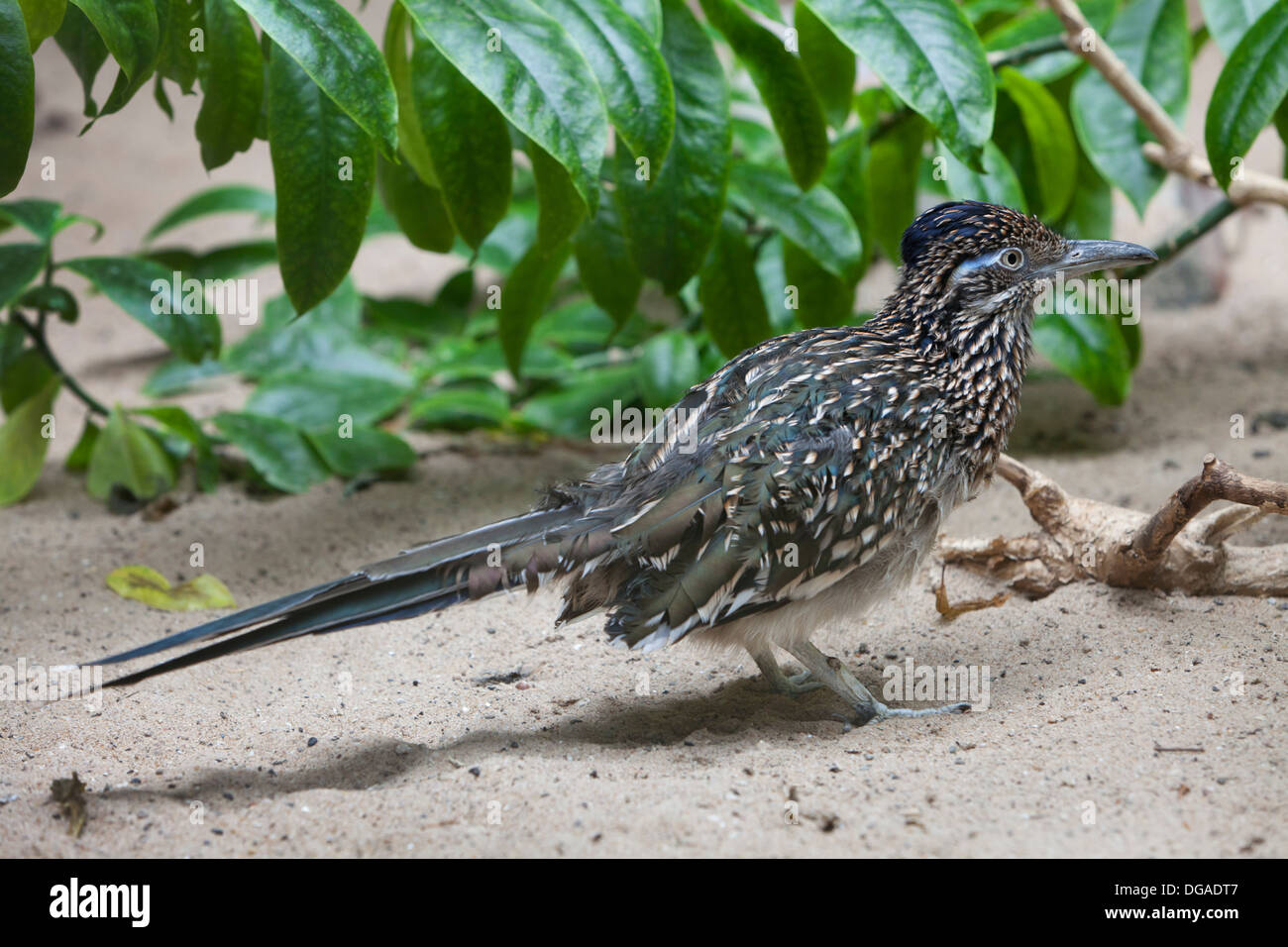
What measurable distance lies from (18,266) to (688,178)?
2966 millimetres

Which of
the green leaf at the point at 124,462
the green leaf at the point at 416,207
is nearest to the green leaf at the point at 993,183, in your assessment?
the green leaf at the point at 416,207

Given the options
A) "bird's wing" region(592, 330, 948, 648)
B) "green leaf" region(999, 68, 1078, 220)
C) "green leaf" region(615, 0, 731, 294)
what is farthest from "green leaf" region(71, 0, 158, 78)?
"green leaf" region(999, 68, 1078, 220)

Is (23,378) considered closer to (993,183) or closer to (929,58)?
(929,58)

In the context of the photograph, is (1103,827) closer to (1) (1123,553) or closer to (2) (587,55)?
(1) (1123,553)

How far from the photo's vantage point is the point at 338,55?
10.2ft

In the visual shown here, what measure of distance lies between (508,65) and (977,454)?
1.78m

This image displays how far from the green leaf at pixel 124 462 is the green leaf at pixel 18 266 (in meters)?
Result: 0.73

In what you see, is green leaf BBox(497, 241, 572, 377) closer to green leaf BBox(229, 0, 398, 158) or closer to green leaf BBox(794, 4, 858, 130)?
green leaf BBox(794, 4, 858, 130)

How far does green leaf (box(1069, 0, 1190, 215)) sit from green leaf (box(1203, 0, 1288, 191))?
1.06 m

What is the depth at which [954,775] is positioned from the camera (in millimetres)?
3035

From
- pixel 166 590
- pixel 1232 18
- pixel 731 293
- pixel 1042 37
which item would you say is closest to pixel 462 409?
pixel 731 293

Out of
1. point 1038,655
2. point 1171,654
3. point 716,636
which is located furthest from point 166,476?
point 1171,654

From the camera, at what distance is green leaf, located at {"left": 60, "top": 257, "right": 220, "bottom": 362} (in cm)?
528

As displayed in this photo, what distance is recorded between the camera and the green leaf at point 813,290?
5.06 meters
